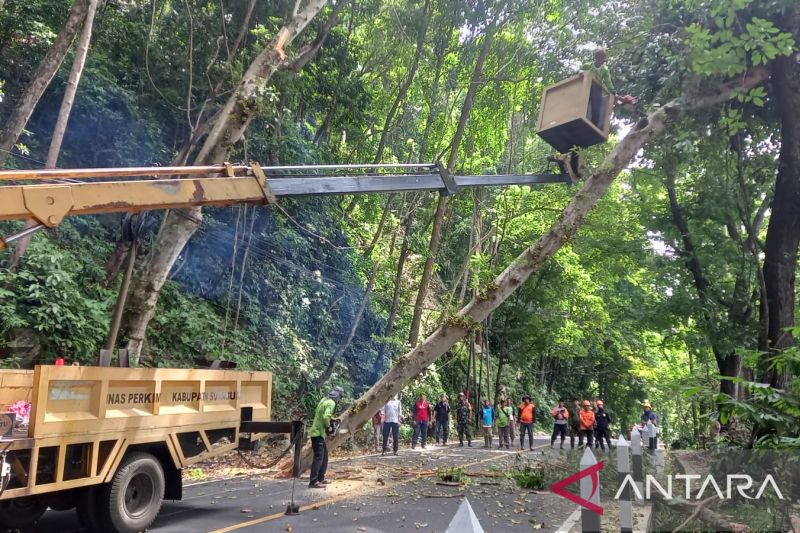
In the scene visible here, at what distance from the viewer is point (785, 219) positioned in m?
10.7

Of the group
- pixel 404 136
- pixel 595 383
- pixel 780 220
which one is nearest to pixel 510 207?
pixel 404 136

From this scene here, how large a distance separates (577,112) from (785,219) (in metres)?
6.05

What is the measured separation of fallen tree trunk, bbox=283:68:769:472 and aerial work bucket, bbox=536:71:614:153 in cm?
86

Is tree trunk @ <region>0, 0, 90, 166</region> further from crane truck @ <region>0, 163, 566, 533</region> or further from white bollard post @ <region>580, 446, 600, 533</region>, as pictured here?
white bollard post @ <region>580, 446, 600, 533</region>

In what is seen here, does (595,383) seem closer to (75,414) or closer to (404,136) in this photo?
(404,136)

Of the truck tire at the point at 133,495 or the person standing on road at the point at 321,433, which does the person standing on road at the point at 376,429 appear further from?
the truck tire at the point at 133,495

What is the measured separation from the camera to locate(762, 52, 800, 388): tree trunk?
32.7ft

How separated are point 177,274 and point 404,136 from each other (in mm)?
9601

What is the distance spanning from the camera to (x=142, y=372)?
664cm

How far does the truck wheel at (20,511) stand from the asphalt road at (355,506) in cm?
17

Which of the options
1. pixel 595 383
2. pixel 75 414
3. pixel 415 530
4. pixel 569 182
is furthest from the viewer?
pixel 595 383

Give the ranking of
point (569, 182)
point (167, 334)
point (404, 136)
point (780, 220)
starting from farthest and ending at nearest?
1. point (404, 136)
2. point (167, 334)
3. point (780, 220)
4. point (569, 182)

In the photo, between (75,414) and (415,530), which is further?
(415,530)

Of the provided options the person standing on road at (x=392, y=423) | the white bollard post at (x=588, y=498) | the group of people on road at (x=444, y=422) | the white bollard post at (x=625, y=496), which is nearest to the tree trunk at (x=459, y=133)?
the person standing on road at (x=392, y=423)
